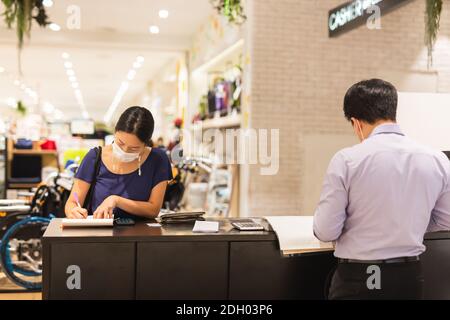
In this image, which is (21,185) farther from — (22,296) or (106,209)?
(106,209)

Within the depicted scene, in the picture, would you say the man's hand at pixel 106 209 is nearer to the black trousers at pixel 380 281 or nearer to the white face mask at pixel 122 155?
the white face mask at pixel 122 155

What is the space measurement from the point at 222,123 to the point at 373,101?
573 centimetres

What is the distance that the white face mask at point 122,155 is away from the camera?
9.81ft

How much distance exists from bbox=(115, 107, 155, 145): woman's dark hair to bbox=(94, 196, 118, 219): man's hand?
14.0 inches

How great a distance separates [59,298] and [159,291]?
415mm

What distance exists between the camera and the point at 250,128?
639 cm

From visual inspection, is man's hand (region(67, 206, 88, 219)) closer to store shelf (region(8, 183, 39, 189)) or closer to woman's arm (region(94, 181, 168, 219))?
woman's arm (region(94, 181, 168, 219))

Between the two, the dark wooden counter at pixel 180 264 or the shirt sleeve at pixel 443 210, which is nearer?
the shirt sleeve at pixel 443 210

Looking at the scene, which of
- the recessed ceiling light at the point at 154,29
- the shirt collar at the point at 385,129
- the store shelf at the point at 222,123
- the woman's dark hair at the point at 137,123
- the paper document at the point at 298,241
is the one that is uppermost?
the recessed ceiling light at the point at 154,29

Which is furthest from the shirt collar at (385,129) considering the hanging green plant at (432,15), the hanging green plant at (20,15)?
the hanging green plant at (20,15)

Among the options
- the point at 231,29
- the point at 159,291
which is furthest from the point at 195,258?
the point at 231,29

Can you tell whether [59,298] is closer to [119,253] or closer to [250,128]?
[119,253]

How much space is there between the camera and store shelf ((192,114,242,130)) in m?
7.20

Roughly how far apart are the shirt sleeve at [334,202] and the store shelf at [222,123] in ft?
16.2
